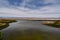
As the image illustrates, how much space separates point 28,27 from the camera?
0.74 m

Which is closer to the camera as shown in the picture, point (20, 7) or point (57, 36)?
point (57, 36)

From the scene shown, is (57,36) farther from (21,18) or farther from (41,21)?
(21,18)

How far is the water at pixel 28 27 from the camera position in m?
0.69

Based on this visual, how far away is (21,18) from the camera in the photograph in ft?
2.58

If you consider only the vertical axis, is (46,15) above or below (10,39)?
above

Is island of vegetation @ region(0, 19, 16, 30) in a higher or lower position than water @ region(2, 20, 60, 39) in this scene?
higher

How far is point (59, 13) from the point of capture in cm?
80

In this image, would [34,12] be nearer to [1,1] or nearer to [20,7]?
[20,7]

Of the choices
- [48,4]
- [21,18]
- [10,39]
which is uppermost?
[48,4]

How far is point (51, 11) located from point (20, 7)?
0.25 m

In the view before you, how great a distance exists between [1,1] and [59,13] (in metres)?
0.46

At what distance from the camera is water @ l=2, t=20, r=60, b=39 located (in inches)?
27.1

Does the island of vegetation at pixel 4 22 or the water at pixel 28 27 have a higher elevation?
the island of vegetation at pixel 4 22

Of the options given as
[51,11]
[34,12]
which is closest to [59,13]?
[51,11]
